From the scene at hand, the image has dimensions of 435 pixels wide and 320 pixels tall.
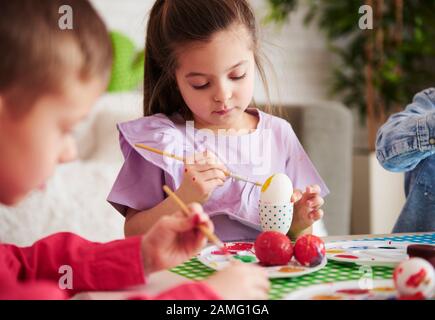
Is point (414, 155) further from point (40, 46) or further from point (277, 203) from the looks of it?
point (40, 46)

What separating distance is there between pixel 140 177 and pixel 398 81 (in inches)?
99.2

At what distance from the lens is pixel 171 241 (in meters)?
0.85

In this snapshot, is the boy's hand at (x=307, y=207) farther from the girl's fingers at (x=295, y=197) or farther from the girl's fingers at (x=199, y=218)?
the girl's fingers at (x=199, y=218)

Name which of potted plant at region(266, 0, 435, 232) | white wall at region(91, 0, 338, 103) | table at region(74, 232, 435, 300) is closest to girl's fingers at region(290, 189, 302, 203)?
table at region(74, 232, 435, 300)

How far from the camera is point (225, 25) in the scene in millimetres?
1215

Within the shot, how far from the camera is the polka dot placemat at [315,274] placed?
869 millimetres

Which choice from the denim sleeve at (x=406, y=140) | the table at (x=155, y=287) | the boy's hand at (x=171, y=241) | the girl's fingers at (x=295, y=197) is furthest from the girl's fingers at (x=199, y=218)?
the denim sleeve at (x=406, y=140)

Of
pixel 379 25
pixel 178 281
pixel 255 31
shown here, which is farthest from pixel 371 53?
pixel 178 281

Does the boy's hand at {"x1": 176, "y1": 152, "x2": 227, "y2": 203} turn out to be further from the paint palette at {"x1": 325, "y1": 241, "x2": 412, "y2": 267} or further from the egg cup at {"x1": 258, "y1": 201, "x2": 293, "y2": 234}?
the paint palette at {"x1": 325, "y1": 241, "x2": 412, "y2": 267}

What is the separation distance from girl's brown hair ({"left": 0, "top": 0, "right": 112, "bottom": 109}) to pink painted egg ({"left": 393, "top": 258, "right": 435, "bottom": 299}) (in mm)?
439

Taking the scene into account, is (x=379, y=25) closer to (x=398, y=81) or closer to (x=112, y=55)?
(x=398, y=81)

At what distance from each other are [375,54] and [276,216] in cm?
275

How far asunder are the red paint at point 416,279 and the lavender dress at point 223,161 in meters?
0.47

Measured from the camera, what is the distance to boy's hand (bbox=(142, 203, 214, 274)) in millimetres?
833
